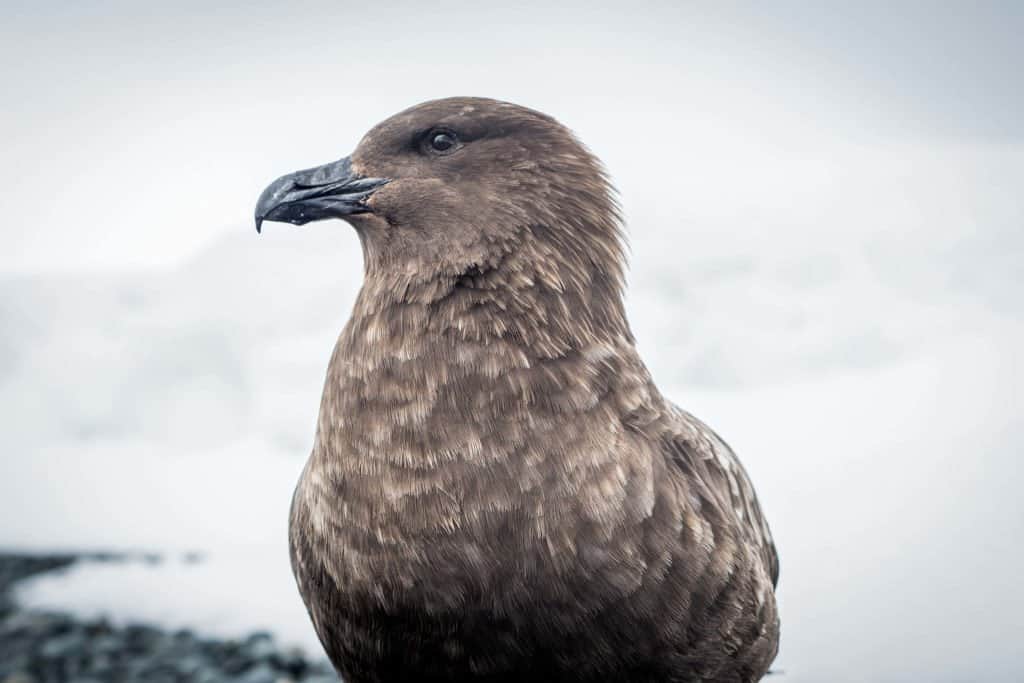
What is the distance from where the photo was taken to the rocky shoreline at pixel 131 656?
16.3 ft

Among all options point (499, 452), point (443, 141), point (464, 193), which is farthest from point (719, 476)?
point (443, 141)

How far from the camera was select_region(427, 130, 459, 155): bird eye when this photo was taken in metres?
2.73

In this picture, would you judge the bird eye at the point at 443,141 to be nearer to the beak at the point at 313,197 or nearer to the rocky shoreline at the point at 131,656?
the beak at the point at 313,197

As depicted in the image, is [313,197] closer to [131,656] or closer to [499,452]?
[499,452]

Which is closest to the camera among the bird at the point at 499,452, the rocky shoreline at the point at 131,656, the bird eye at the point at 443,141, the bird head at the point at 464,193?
the bird at the point at 499,452

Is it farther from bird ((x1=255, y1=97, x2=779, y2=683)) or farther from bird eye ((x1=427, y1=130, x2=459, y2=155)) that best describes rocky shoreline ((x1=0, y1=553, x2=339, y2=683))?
bird eye ((x1=427, y1=130, x2=459, y2=155))

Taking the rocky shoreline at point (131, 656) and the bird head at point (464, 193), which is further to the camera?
the rocky shoreline at point (131, 656)

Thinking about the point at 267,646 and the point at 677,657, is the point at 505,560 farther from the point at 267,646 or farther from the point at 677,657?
the point at 267,646

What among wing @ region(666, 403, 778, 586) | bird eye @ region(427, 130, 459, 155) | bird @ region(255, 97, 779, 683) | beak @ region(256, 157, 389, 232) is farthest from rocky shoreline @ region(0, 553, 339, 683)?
bird eye @ region(427, 130, 459, 155)

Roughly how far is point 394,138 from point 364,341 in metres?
0.63

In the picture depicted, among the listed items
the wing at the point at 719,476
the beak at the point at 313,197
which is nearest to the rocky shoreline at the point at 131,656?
the wing at the point at 719,476

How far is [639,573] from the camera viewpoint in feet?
7.61

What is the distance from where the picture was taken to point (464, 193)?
8.64 feet

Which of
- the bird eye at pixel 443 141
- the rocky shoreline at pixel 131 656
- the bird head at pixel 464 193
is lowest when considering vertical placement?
the rocky shoreline at pixel 131 656
